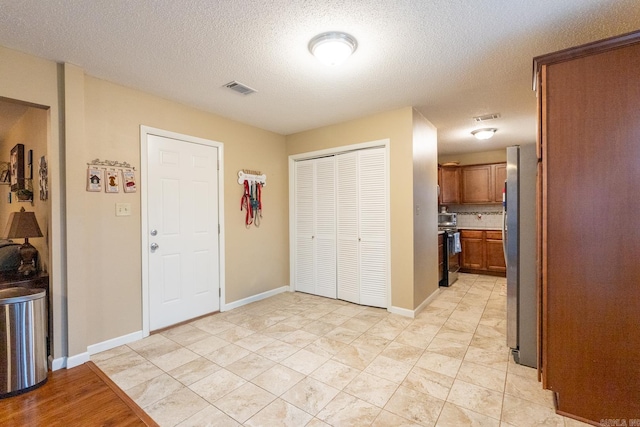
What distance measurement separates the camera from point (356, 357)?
246cm

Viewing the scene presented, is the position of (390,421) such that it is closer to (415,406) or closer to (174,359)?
(415,406)

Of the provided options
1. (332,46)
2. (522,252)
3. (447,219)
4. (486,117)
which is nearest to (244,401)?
(522,252)

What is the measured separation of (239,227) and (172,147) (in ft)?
4.27

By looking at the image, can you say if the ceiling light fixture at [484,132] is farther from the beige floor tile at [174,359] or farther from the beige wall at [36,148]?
the beige wall at [36,148]

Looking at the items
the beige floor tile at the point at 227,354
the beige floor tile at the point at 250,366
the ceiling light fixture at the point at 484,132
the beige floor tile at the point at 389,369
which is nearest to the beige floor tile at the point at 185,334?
the beige floor tile at the point at 227,354

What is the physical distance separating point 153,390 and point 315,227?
2.79m

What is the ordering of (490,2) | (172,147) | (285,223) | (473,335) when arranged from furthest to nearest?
(285,223), (172,147), (473,335), (490,2)

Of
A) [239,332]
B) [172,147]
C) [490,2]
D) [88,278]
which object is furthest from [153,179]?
[490,2]

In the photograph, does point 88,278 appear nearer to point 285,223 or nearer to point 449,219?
point 285,223

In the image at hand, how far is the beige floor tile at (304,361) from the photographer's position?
2.29 metres

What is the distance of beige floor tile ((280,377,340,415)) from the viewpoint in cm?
183

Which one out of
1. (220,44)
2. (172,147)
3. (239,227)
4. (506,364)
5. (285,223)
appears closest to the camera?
(220,44)

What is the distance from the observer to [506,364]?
231cm

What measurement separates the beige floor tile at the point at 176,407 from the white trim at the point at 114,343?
3.80 feet
